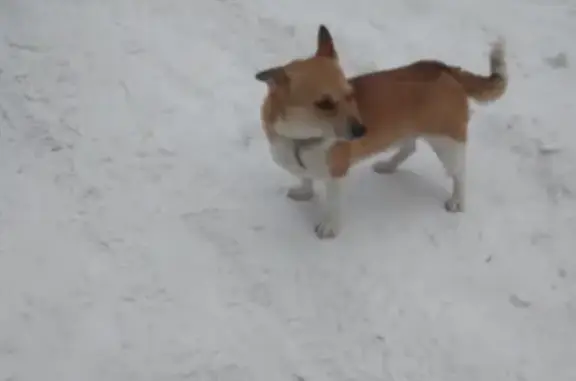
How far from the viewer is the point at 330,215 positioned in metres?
2.26

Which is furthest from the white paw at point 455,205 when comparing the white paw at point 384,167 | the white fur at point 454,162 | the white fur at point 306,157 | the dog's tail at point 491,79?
the white fur at point 306,157

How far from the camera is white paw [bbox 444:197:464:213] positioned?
2.38 meters

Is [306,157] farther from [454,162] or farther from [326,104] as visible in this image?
[454,162]

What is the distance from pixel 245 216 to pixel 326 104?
0.51 meters

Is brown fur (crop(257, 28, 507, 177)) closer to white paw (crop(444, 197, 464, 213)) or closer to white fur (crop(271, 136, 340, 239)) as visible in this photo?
white fur (crop(271, 136, 340, 239))

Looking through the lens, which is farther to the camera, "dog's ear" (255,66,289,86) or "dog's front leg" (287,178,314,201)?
"dog's front leg" (287,178,314,201)

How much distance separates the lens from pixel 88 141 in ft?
8.31

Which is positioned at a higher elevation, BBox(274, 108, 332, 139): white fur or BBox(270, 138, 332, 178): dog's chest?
BBox(274, 108, 332, 139): white fur

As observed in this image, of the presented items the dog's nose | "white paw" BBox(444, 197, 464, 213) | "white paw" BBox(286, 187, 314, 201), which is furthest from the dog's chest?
"white paw" BBox(444, 197, 464, 213)

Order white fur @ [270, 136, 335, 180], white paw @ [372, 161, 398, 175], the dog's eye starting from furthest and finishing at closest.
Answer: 1. white paw @ [372, 161, 398, 175]
2. white fur @ [270, 136, 335, 180]
3. the dog's eye

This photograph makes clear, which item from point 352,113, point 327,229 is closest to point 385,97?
point 352,113

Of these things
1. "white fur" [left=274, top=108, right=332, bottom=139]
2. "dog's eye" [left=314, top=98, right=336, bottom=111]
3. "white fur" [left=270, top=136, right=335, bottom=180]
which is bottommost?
"white fur" [left=270, top=136, right=335, bottom=180]

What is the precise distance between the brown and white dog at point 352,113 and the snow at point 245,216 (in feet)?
0.56

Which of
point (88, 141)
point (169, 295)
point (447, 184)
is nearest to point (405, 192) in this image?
point (447, 184)
